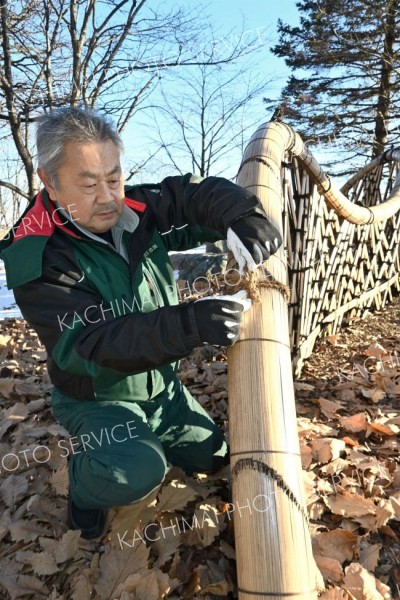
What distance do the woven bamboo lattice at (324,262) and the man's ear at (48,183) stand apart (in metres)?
1.22

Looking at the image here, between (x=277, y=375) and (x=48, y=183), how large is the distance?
3.25 feet

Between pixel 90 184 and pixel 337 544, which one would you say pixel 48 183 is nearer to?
pixel 90 184

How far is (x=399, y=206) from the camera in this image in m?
4.57

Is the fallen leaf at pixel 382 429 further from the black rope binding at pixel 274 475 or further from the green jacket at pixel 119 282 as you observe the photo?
the black rope binding at pixel 274 475

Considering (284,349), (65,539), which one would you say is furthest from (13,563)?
(284,349)

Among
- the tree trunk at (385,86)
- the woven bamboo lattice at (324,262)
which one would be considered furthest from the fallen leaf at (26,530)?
the tree trunk at (385,86)

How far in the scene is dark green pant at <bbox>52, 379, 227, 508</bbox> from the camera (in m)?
1.59

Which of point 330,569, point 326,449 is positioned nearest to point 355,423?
point 326,449

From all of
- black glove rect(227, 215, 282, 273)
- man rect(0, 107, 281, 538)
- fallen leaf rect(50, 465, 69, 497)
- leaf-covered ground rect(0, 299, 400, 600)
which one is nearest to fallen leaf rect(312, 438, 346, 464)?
leaf-covered ground rect(0, 299, 400, 600)

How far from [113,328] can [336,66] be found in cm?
1434

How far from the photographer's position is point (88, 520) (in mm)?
1713

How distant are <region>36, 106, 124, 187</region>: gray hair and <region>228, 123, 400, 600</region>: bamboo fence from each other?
2.07ft

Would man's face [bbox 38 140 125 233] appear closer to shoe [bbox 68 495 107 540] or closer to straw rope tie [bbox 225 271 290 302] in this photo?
straw rope tie [bbox 225 271 290 302]

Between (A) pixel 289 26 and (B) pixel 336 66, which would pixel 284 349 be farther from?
(A) pixel 289 26
